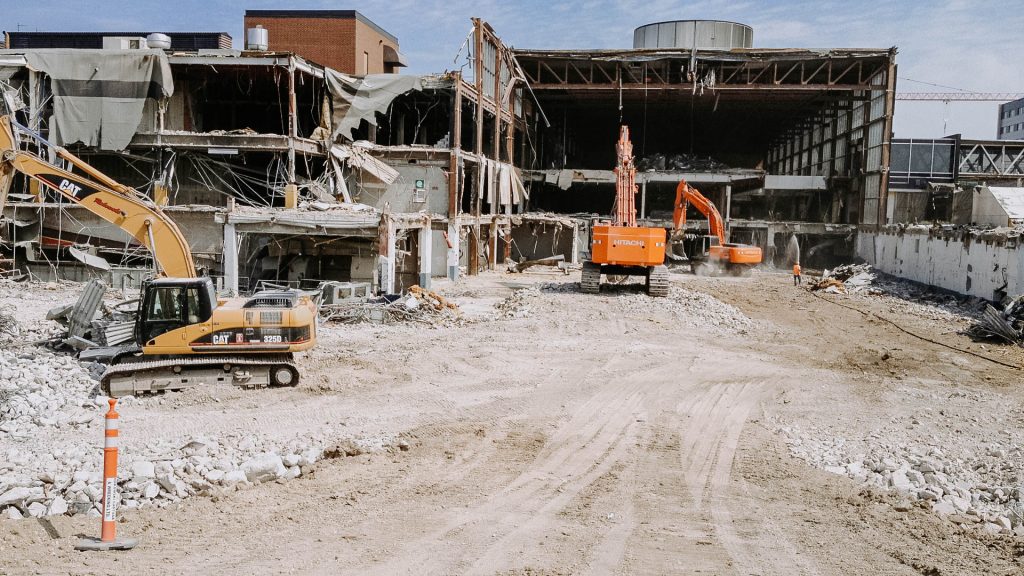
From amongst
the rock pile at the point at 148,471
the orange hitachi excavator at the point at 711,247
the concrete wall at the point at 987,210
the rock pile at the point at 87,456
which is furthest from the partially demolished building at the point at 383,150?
the rock pile at the point at 148,471

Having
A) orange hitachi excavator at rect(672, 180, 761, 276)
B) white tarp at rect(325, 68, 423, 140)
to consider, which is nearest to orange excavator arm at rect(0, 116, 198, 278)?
white tarp at rect(325, 68, 423, 140)

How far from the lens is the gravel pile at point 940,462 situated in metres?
8.09

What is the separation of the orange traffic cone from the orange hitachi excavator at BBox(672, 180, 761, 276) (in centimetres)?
2942

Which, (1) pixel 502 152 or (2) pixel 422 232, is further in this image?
(1) pixel 502 152

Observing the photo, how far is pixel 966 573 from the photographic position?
21.9 ft

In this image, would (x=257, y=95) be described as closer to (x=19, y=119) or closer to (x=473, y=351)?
(x=19, y=119)

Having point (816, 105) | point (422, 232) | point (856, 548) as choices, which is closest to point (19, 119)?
point (422, 232)

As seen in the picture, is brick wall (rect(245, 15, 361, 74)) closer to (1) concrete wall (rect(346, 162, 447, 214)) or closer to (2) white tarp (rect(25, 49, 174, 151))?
(1) concrete wall (rect(346, 162, 447, 214))

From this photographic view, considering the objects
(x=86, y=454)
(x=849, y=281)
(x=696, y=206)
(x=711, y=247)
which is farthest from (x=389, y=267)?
(x=849, y=281)

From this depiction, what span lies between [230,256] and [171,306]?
1073cm

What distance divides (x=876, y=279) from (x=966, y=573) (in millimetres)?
28789

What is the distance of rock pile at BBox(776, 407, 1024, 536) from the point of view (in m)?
8.01

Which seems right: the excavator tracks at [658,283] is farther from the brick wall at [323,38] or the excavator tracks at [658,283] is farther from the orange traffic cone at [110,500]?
the brick wall at [323,38]

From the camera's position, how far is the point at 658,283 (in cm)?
2369
